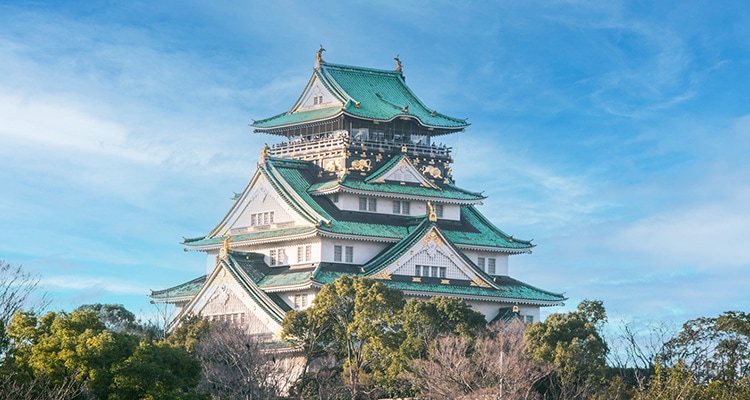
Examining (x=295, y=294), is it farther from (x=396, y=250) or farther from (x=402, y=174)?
(x=402, y=174)

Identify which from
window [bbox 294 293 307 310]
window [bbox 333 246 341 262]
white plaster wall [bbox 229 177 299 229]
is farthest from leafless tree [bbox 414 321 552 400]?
white plaster wall [bbox 229 177 299 229]

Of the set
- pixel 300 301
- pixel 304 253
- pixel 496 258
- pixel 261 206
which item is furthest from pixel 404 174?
pixel 300 301

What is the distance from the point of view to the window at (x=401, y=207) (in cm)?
7825

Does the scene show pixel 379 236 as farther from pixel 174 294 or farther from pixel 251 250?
pixel 174 294

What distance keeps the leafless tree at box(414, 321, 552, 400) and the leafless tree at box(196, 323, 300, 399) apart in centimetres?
706

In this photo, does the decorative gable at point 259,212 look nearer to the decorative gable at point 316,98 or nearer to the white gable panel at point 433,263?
the decorative gable at point 316,98

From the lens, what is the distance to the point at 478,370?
6028 centimetres

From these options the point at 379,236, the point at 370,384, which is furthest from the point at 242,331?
the point at 379,236

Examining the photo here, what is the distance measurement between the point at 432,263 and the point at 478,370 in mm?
15419

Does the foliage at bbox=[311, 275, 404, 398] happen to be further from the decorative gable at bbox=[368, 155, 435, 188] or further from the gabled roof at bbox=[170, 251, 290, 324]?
the decorative gable at bbox=[368, 155, 435, 188]

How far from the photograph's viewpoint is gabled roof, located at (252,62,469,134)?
79081 millimetres

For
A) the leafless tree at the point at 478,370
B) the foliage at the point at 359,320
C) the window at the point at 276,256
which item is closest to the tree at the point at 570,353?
the leafless tree at the point at 478,370

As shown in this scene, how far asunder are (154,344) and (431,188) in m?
29.8

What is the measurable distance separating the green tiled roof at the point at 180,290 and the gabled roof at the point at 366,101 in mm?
9919
